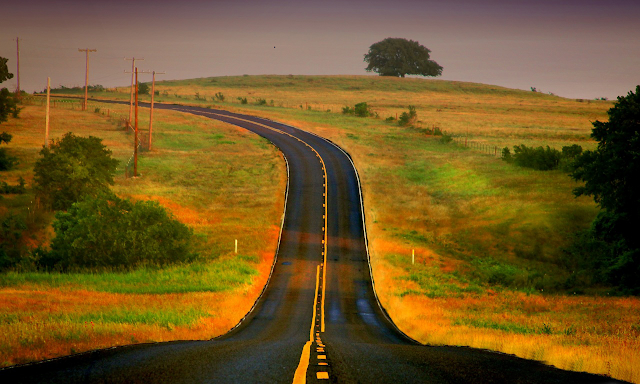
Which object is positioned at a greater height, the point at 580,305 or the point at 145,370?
the point at 145,370

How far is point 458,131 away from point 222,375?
334 feet

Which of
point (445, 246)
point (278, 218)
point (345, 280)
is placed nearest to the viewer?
point (345, 280)

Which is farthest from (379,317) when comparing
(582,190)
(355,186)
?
(355,186)

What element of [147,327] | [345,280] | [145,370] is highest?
[145,370]

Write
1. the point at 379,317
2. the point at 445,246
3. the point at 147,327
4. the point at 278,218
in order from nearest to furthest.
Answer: the point at 147,327 → the point at 379,317 → the point at 445,246 → the point at 278,218

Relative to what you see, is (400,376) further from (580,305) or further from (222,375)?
(580,305)

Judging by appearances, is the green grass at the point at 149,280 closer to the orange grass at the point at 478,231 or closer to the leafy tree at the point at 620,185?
the orange grass at the point at 478,231

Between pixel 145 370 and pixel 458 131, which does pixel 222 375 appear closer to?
pixel 145 370

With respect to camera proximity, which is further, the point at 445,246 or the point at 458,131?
the point at 458,131

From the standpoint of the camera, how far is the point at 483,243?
47219mm

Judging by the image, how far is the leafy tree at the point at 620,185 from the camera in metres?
35.2

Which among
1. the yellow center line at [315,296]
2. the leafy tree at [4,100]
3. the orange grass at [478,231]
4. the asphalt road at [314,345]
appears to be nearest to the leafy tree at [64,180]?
the asphalt road at [314,345]

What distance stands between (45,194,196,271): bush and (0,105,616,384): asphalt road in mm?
7395

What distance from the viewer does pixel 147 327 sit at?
1800 cm
